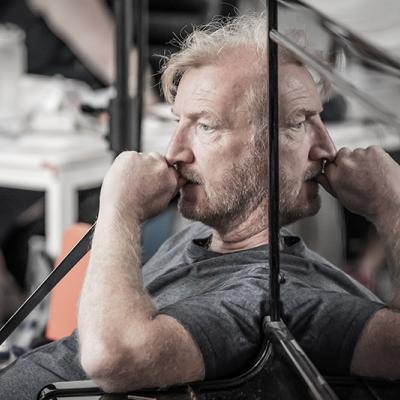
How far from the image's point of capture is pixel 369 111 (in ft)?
2.25

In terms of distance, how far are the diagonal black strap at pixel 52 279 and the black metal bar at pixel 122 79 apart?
599 millimetres

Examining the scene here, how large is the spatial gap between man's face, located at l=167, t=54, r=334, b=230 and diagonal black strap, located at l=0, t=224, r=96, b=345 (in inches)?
4.7

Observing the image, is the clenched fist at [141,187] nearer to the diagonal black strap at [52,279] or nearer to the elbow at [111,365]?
the diagonal black strap at [52,279]

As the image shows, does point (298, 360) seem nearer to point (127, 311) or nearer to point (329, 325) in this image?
point (329, 325)

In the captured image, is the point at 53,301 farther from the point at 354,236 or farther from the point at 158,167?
the point at 354,236

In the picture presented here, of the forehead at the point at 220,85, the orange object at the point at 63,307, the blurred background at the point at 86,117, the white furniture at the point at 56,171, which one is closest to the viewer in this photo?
the blurred background at the point at 86,117

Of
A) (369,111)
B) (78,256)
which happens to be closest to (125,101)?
(78,256)

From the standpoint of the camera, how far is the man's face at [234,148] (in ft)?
3.00

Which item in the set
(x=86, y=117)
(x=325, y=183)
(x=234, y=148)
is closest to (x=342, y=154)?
(x=325, y=183)

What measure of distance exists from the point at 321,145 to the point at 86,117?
5.87 feet

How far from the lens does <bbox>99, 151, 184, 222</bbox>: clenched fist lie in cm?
104

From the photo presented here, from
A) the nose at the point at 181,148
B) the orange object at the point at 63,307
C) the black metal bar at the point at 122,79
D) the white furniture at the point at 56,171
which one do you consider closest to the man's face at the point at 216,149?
the nose at the point at 181,148

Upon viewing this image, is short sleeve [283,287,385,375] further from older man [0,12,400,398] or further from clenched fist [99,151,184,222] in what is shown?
clenched fist [99,151,184,222]

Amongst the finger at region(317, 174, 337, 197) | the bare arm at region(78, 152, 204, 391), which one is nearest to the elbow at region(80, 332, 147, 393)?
the bare arm at region(78, 152, 204, 391)
